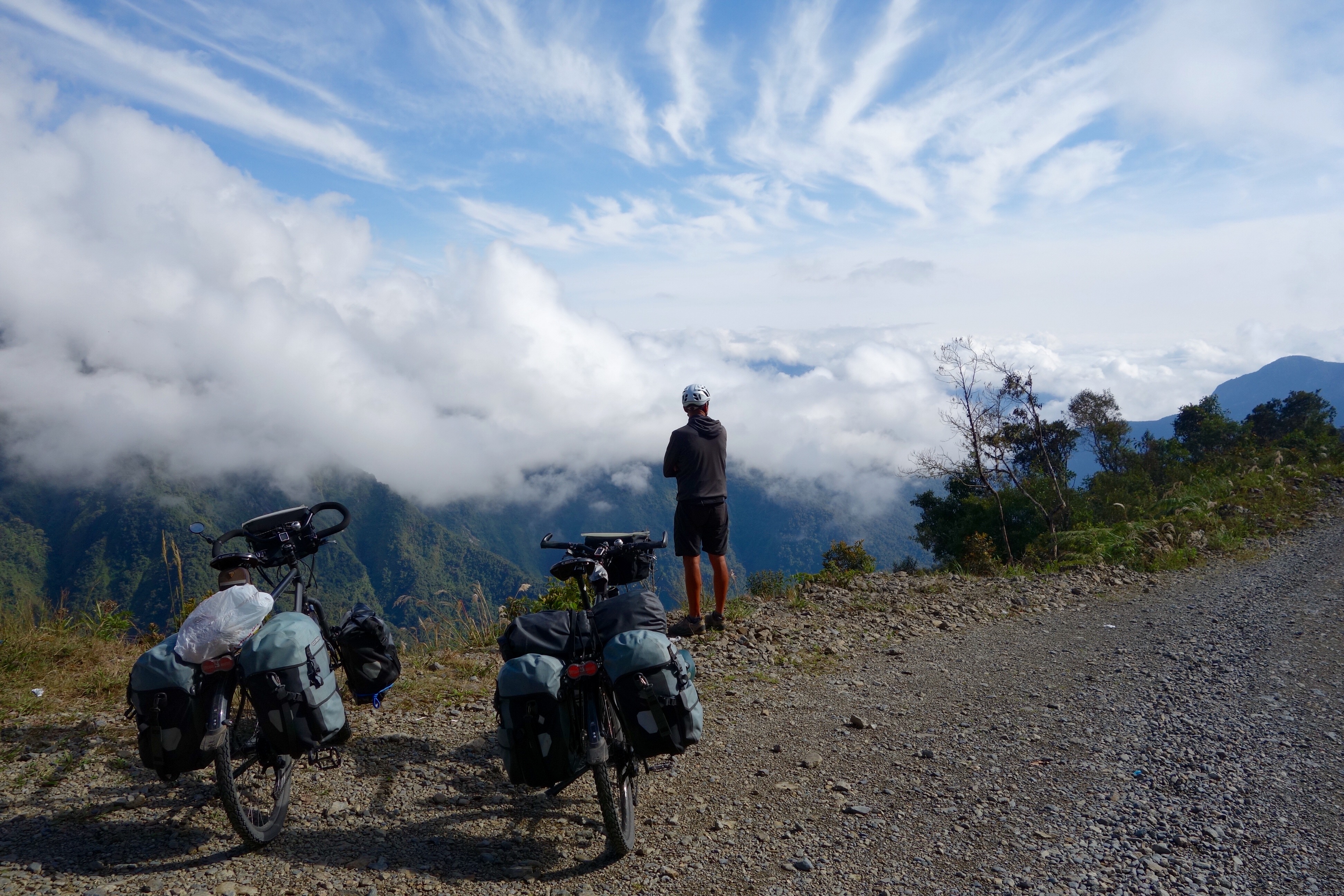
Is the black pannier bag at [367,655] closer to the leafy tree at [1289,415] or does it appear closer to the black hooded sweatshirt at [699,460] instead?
the black hooded sweatshirt at [699,460]

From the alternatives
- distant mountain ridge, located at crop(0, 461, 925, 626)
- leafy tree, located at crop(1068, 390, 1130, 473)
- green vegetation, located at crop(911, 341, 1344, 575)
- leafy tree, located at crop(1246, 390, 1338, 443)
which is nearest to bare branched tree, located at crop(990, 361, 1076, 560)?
green vegetation, located at crop(911, 341, 1344, 575)

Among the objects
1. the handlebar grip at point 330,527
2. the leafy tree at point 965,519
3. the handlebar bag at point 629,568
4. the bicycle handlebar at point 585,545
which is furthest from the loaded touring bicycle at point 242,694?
the leafy tree at point 965,519

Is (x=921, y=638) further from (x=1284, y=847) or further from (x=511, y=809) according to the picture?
(x=511, y=809)

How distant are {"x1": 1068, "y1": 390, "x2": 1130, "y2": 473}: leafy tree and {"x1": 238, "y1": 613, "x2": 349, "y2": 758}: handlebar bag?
111 ft

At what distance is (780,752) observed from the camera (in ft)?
14.9

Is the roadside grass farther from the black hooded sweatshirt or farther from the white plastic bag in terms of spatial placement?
the black hooded sweatshirt

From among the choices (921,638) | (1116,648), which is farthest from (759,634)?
(1116,648)

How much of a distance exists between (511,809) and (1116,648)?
5.79 m

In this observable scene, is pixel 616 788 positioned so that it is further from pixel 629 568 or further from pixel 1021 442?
pixel 1021 442

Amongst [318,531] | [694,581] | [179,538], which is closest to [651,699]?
[318,531]

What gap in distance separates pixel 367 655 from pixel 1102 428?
36776 mm

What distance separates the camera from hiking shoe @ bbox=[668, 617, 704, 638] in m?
6.87

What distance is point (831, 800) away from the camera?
12.7ft

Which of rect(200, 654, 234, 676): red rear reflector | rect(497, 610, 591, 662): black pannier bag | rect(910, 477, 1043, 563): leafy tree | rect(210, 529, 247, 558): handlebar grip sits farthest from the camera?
rect(910, 477, 1043, 563): leafy tree
